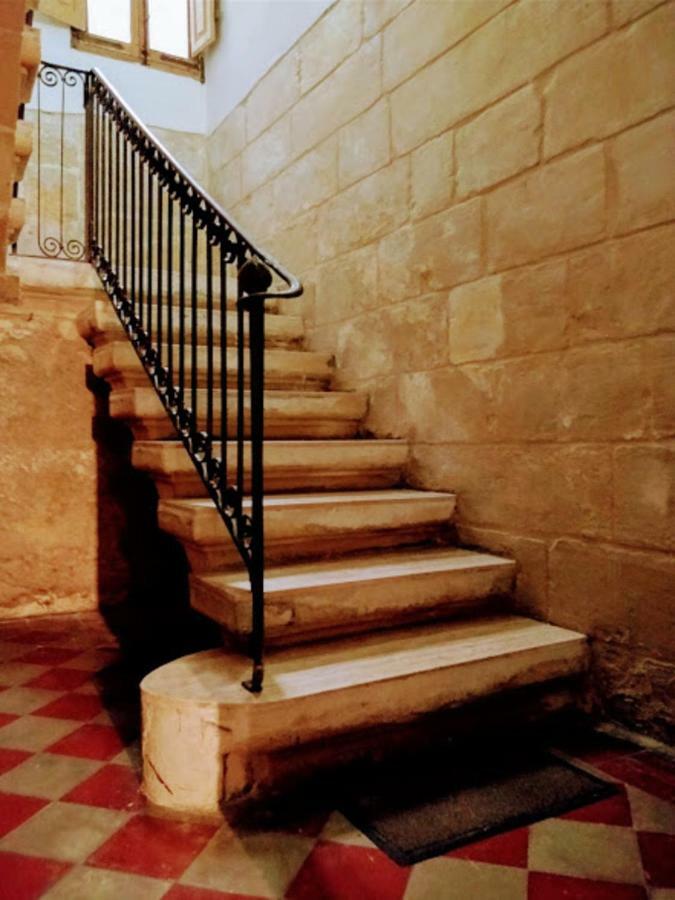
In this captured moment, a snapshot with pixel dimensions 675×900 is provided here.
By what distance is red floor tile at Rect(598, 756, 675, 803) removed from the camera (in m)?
1.69

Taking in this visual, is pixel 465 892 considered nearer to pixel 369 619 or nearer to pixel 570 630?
pixel 369 619

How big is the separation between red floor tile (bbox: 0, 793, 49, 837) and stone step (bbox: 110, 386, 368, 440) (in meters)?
1.34

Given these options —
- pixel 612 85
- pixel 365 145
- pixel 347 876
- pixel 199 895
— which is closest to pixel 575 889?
pixel 347 876

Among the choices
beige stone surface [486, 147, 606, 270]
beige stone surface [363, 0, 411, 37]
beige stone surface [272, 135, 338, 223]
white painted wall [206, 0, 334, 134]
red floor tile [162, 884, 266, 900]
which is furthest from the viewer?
white painted wall [206, 0, 334, 134]

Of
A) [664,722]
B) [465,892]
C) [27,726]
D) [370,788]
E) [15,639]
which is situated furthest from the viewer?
[15,639]

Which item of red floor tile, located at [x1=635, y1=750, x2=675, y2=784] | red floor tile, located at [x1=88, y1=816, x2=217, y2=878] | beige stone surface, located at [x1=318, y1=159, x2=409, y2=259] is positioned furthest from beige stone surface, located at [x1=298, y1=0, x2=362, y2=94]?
red floor tile, located at [x1=88, y1=816, x2=217, y2=878]

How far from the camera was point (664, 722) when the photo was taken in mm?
1910

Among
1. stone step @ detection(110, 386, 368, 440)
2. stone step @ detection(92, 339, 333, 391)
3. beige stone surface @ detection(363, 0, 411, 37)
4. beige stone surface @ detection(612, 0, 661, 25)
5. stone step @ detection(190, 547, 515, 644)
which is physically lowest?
stone step @ detection(190, 547, 515, 644)

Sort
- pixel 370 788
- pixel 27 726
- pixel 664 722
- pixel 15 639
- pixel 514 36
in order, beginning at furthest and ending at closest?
1. pixel 15 639
2. pixel 514 36
3. pixel 27 726
4. pixel 664 722
5. pixel 370 788

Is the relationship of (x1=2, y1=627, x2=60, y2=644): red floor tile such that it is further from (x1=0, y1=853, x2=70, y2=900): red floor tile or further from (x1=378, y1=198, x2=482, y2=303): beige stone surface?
(x1=378, y1=198, x2=482, y2=303): beige stone surface

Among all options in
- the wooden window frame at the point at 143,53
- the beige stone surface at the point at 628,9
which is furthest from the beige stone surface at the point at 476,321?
the wooden window frame at the point at 143,53

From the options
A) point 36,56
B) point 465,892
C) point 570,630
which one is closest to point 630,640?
point 570,630

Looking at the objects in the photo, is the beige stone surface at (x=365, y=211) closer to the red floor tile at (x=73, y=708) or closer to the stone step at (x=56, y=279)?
the stone step at (x=56, y=279)

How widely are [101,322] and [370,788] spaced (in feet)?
7.33
